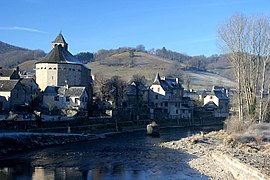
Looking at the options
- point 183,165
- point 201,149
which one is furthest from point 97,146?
point 183,165

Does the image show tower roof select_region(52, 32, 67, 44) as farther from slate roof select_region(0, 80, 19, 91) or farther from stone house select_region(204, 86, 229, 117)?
stone house select_region(204, 86, 229, 117)

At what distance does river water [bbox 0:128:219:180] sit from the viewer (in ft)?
79.9

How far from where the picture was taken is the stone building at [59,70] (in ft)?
196

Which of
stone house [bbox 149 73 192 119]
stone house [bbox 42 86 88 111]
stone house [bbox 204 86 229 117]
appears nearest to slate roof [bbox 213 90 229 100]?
stone house [bbox 204 86 229 117]

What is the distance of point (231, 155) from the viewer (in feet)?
86.2

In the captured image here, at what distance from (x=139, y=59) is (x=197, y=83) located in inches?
1748

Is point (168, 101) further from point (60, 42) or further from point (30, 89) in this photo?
point (30, 89)

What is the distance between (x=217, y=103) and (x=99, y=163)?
54.9m

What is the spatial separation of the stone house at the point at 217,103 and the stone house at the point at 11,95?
131ft

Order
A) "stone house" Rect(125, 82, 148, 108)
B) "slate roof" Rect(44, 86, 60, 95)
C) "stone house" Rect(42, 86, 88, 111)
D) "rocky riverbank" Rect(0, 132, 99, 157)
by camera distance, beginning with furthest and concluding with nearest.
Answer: "stone house" Rect(125, 82, 148, 108)
"slate roof" Rect(44, 86, 60, 95)
"stone house" Rect(42, 86, 88, 111)
"rocky riverbank" Rect(0, 132, 99, 157)

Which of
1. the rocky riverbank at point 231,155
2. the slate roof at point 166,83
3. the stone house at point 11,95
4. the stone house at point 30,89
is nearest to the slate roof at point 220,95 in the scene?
the slate roof at point 166,83

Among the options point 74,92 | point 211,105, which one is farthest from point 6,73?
point 211,105

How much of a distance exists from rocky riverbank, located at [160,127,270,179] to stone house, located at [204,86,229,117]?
36.1 meters

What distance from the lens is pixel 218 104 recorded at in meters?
80.0
